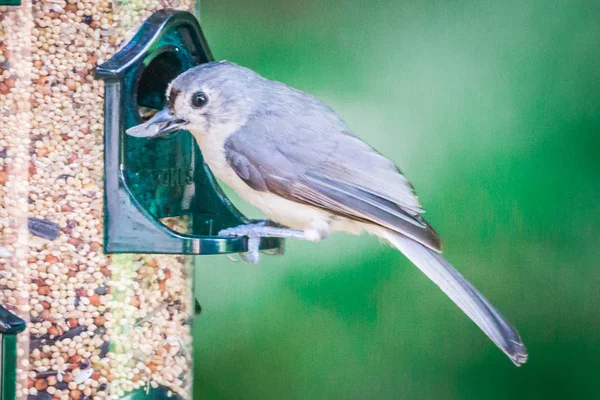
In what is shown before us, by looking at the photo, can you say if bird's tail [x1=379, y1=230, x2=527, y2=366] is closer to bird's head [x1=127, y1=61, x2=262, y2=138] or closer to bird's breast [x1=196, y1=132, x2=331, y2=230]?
bird's breast [x1=196, y1=132, x2=331, y2=230]

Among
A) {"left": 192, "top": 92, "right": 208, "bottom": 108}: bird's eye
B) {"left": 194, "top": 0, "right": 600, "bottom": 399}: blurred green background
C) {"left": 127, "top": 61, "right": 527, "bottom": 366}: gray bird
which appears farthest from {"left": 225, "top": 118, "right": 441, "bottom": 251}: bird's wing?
{"left": 194, "top": 0, "right": 600, "bottom": 399}: blurred green background

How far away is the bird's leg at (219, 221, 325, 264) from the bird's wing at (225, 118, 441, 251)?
95 millimetres

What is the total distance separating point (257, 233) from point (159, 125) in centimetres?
39

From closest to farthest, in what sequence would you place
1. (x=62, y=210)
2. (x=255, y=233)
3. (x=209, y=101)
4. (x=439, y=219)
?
(x=62, y=210) → (x=255, y=233) → (x=209, y=101) → (x=439, y=219)

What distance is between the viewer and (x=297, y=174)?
2516 mm

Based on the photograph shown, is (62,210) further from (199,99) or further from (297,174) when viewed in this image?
(297,174)

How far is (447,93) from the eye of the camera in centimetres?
379

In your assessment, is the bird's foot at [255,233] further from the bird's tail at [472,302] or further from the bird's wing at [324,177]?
the bird's tail at [472,302]

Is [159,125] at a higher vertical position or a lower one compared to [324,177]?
higher

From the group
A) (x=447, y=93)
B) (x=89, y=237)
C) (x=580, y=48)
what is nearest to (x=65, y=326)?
(x=89, y=237)

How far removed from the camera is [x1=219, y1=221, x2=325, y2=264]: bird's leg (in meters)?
2.41

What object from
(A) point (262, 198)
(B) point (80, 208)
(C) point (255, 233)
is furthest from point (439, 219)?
(B) point (80, 208)

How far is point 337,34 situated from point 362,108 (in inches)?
14.6

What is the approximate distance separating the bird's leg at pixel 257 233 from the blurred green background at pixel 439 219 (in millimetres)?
1140
